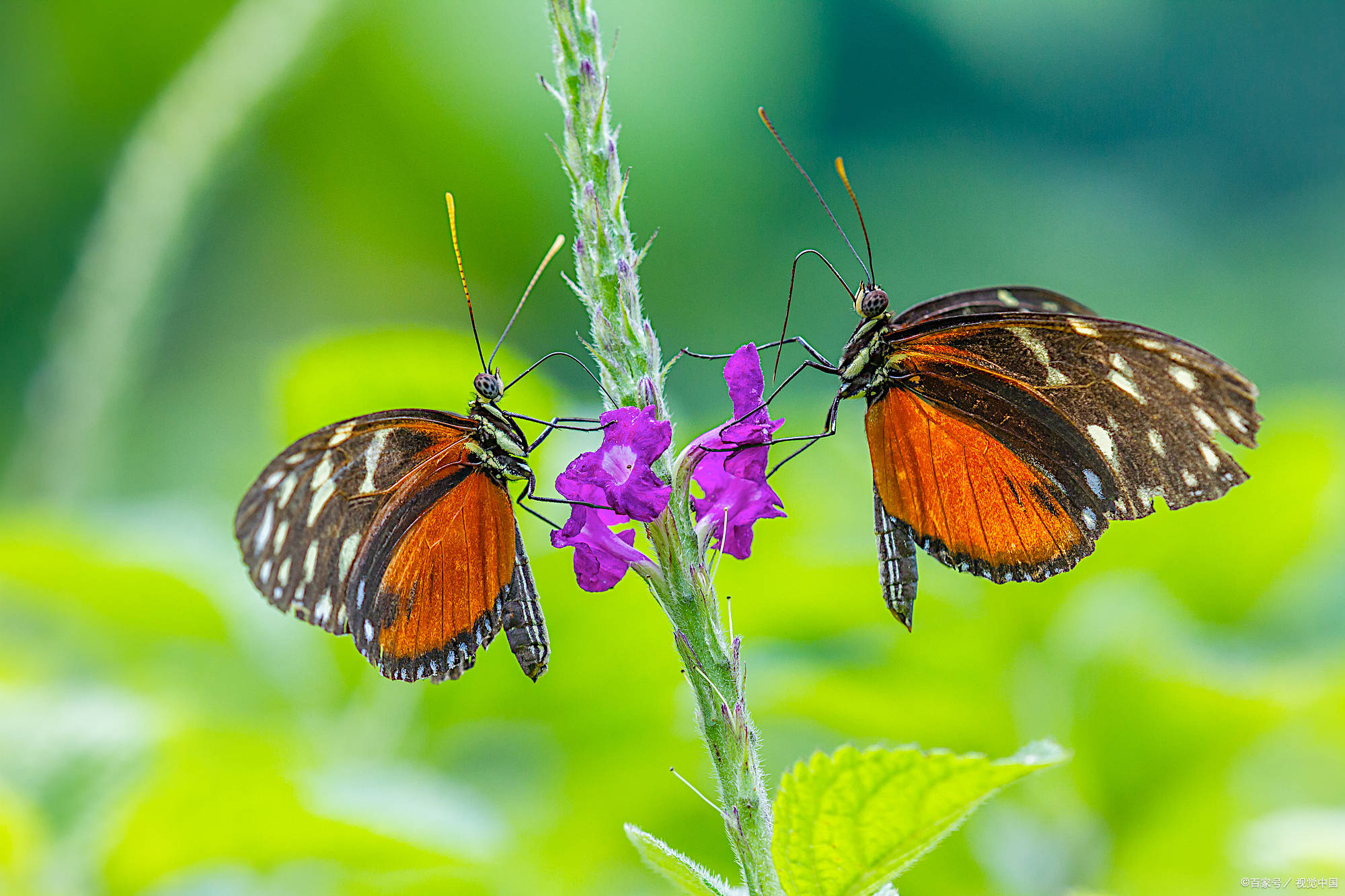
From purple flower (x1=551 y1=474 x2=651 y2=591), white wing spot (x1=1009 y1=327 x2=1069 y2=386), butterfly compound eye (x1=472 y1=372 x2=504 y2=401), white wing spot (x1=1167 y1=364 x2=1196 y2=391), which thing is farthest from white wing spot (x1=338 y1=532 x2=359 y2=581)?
white wing spot (x1=1167 y1=364 x2=1196 y2=391)

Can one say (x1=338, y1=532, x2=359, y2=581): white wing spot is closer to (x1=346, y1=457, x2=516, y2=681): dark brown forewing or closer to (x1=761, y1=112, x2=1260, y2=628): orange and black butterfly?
(x1=346, y1=457, x2=516, y2=681): dark brown forewing

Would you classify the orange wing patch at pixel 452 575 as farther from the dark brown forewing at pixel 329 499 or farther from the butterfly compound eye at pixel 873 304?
the butterfly compound eye at pixel 873 304

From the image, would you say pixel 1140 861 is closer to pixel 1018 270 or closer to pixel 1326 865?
pixel 1326 865

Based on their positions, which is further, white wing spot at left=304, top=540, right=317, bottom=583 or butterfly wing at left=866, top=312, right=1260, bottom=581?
white wing spot at left=304, top=540, right=317, bottom=583

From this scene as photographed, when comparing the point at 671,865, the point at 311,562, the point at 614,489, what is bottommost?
the point at 671,865

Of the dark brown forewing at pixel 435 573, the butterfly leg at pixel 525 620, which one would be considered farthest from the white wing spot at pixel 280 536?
the butterfly leg at pixel 525 620

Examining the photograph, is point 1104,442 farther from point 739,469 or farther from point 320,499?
point 320,499

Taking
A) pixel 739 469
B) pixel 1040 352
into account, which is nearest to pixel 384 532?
pixel 739 469
